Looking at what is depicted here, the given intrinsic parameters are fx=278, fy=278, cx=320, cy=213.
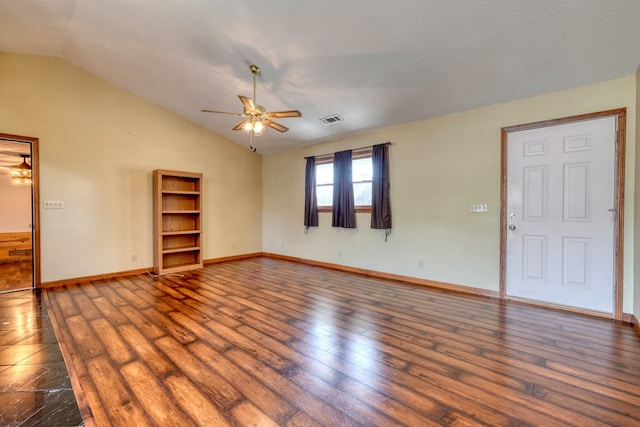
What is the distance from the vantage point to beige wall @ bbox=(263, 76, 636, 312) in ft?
10.5

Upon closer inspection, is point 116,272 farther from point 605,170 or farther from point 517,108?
point 605,170

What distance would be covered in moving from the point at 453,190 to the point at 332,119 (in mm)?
2311

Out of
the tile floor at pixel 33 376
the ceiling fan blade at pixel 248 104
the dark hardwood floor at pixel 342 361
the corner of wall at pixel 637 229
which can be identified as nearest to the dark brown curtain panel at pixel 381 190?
the dark hardwood floor at pixel 342 361

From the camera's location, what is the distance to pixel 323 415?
5.37 ft

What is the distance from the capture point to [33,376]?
6.73ft

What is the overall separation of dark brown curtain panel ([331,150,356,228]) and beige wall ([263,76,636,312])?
18cm

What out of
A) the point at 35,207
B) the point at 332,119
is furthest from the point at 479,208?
the point at 35,207

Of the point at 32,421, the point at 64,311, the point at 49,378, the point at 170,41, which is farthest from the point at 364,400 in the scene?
the point at 170,41

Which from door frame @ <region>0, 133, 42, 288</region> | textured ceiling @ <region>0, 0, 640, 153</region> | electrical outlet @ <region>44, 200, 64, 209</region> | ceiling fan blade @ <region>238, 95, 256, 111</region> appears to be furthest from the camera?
electrical outlet @ <region>44, 200, 64, 209</region>

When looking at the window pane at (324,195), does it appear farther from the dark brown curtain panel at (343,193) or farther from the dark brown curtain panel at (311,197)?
the dark brown curtain panel at (343,193)

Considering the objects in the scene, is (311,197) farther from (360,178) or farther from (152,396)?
(152,396)

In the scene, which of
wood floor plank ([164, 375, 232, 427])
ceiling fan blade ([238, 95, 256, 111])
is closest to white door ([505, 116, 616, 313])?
ceiling fan blade ([238, 95, 256, 111])

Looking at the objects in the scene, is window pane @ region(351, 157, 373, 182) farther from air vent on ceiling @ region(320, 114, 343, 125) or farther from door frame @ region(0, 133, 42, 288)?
door frame @ region(0, 133, 42, 288)

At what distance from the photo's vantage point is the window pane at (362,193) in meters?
5.22
